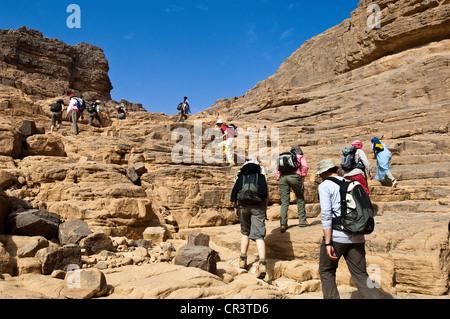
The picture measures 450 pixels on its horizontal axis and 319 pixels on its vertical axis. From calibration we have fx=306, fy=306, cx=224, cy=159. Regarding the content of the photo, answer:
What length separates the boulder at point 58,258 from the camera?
4.48 m

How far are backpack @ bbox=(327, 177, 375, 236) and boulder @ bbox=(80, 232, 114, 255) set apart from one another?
4276mm

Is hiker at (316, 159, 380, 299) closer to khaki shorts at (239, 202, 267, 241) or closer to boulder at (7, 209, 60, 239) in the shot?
khaki shorts at (239, 202, 267, 241)

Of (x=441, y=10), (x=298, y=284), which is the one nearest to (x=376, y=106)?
(x=441, y=10)

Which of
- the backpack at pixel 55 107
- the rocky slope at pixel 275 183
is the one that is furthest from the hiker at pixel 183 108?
the backpack at pixel 55 107

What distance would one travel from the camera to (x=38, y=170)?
26.0ft

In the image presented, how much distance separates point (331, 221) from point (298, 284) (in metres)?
1.59

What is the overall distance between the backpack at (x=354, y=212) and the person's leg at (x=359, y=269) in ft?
0.82

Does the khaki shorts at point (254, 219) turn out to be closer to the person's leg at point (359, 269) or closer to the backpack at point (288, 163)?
the backpack at point (288, 163)

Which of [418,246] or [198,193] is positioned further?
[198,193]

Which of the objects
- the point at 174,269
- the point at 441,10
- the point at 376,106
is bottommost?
the point at 174,269

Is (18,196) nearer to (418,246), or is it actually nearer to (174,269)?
(174,269)

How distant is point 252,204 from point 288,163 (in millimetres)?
1567

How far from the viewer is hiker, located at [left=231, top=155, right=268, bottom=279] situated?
17.4 feet

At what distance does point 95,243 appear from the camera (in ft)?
18.9
